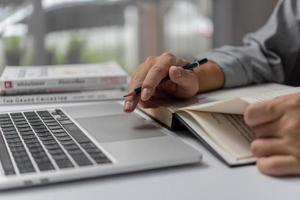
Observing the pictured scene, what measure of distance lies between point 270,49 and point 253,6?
5.15 ft

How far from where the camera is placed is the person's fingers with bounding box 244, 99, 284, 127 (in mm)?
598

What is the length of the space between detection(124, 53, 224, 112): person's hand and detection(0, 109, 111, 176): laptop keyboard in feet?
0.43

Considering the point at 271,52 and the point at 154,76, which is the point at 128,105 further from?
the point at 271,52

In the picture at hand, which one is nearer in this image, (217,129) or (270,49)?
(217,129)

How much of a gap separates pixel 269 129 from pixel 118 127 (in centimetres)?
25

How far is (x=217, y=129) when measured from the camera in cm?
69

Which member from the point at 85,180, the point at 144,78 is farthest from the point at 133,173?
the point at 144,78

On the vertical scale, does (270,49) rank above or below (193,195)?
above

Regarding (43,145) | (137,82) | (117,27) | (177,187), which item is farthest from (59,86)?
(117,27)

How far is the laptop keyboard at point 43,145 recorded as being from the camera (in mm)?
581

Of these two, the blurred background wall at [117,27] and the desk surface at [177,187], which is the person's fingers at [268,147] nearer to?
the desk surface at [177,187]

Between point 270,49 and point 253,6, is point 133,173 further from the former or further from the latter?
point 253,6

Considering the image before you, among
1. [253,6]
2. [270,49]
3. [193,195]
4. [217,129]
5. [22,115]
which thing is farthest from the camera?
[253,6]

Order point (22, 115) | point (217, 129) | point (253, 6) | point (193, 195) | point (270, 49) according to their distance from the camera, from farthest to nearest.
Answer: point (253, 6) → point (270, 49) → point (22, 115) → point (217, 129) → point (193, 195)
